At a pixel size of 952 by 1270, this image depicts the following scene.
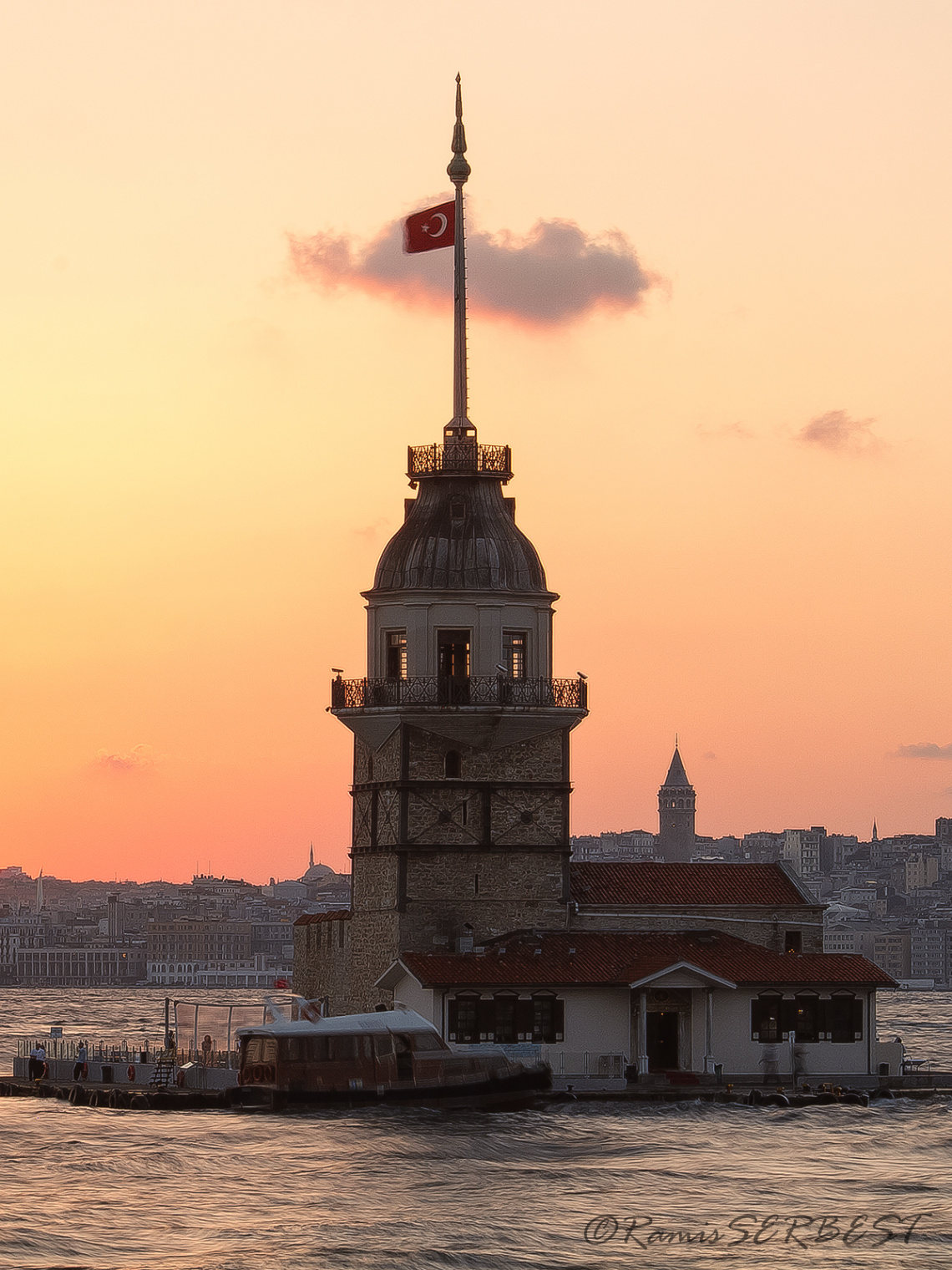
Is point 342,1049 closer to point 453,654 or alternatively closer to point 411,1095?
point 411,1095

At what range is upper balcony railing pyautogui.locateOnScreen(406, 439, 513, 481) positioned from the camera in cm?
7369

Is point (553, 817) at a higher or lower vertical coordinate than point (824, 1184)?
higher

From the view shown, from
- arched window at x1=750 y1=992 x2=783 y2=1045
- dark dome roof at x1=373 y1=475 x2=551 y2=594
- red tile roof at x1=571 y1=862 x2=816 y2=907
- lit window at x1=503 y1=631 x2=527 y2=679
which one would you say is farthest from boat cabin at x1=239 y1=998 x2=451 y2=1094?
dark dome roof at x1=373 y1=475 x2=551 y2=594

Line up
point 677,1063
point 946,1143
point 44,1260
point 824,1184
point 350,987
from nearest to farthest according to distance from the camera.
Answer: point 44,1260 < point 824,1184 < point 946,1143 < point 677,1063 < point 350,987

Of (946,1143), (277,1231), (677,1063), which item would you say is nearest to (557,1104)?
(677,1063)

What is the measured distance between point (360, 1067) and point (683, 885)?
15135 millimetres

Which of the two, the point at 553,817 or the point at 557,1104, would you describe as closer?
the point at 557,1104

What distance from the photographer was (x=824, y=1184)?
54.0m

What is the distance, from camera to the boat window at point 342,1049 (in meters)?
61.9

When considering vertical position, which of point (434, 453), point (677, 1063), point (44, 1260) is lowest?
point (44, 1260)

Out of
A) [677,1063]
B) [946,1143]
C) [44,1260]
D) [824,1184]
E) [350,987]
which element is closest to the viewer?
[44,1260]

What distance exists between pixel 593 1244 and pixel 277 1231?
6151 mm

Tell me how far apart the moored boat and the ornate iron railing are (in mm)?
11138

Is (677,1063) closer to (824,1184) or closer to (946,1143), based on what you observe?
(946,1143)
